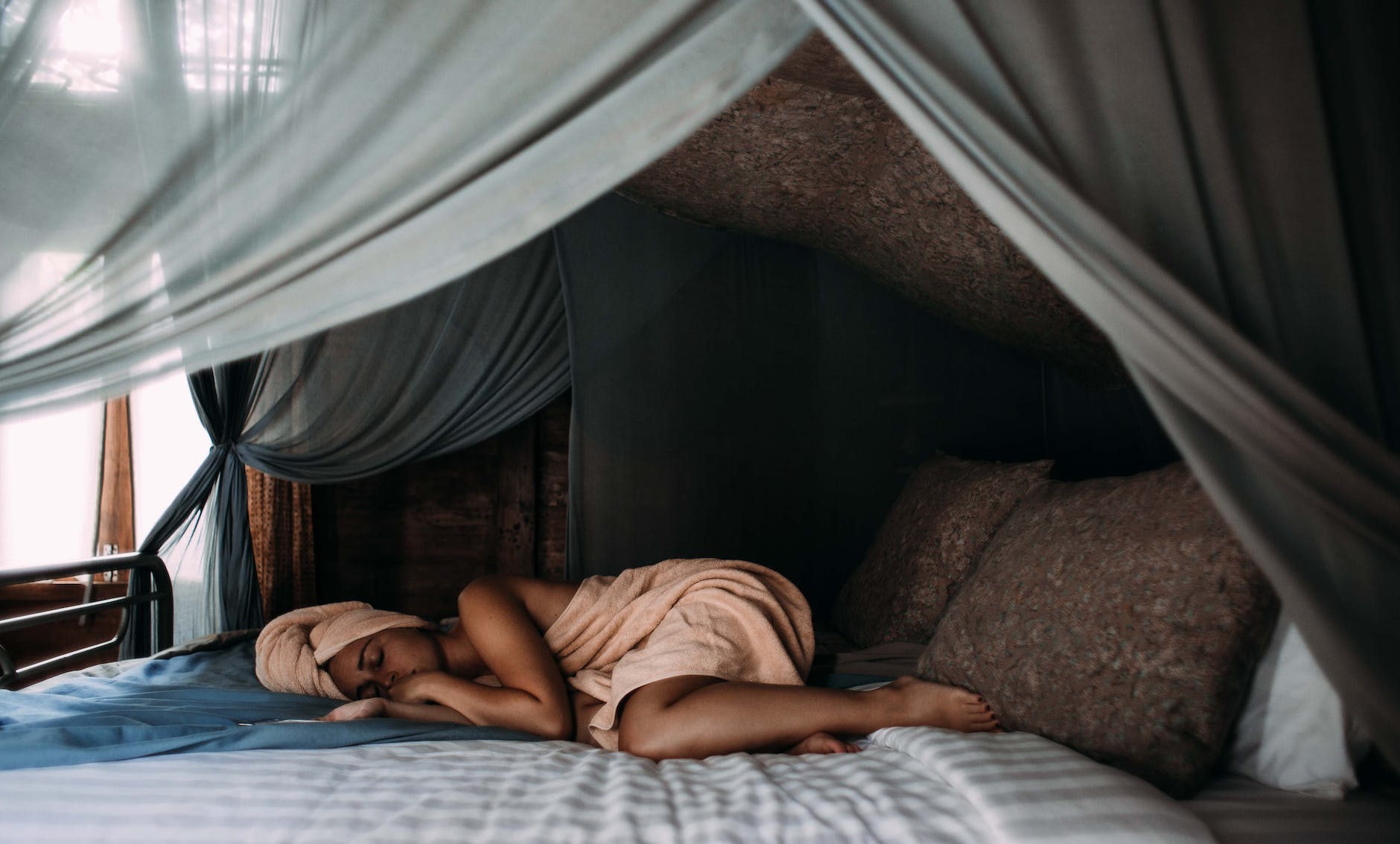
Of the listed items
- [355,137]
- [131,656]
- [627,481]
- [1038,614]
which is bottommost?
[131,656]

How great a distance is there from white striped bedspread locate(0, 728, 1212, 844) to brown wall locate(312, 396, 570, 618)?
215 centimetres

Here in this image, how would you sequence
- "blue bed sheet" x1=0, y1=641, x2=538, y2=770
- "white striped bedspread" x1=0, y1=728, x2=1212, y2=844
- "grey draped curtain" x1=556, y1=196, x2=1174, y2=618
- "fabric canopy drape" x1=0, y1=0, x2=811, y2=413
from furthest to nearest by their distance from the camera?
1. "grey draped curtain" x1=556, y1=196, x2=1174, y2=618
2. "blue bed sheet" x1=0, y1=641, x2=538, y2=770
3. "white striped bedspread" x1=0, y1=728, x2=1212, y2=844
4. "fabric canopy drape" x1=0, y1=0, x2=811, y2=413

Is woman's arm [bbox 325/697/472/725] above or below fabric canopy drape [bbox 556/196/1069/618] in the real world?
below

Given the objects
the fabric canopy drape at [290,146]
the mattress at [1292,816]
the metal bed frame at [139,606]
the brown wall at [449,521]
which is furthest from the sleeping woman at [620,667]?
the brown wall at [449,521]

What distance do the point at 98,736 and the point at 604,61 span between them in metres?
1.36

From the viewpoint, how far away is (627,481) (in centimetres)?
253

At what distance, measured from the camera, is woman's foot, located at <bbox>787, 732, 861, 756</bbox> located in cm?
139

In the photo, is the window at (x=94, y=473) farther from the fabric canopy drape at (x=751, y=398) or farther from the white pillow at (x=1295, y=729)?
the white pillow at (x=1295, y=729)

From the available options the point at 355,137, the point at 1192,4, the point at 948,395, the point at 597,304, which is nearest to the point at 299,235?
the point at 355,137

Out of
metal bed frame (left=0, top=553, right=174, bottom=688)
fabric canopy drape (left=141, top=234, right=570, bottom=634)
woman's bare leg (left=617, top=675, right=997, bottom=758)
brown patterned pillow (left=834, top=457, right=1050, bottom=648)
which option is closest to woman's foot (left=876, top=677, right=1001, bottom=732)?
woman's bare leg (left=617, top=675, right=997, bottom=758)

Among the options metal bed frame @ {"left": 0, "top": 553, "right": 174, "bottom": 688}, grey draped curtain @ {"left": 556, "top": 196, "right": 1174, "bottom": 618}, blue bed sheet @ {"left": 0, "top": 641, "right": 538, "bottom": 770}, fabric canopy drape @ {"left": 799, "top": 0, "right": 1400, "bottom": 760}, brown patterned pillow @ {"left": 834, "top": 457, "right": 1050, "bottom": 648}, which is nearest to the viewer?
fabric canopy drape @ {"left": 799, "top": 0, "right": 1400, "bottom": 760}

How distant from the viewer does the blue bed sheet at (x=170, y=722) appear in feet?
4.31

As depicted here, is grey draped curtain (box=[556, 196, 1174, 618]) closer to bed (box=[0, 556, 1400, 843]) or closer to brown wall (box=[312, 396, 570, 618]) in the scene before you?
brown wall (box=[312, 396, 570, 618])

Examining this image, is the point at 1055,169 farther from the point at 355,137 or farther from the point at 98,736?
the point at 98,736
